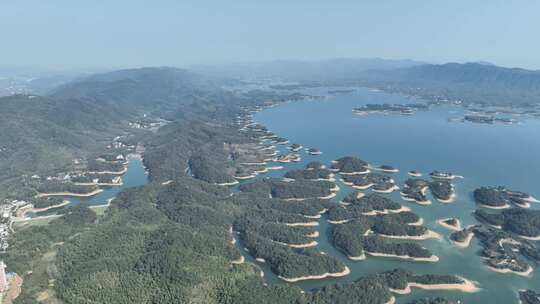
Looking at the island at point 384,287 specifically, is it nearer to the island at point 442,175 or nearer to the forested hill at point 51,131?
the island at point 442,175

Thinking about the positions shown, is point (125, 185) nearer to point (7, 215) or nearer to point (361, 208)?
point (7, 215)

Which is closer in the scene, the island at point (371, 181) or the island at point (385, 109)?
the island at point (371, 181)

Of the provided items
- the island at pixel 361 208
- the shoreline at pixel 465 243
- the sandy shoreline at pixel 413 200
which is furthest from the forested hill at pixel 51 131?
the shoreline at pixel 465 243

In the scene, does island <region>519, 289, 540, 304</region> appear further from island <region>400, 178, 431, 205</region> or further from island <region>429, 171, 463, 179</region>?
island <region>429, 171, 463, 179</region>

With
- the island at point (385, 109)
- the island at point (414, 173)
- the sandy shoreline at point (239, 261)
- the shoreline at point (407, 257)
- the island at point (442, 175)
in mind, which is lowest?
the sandy shoreline at point (239, 261)

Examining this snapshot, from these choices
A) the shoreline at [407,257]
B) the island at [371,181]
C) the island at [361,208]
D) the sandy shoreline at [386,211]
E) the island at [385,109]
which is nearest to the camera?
the shoreline at [407,257]

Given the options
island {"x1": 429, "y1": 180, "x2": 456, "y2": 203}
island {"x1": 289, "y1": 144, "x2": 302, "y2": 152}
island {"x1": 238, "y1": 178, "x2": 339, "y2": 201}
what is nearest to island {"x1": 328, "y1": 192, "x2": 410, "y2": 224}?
island {"x1": 238, "y1": 178, "x2": 339, "y2": 201}

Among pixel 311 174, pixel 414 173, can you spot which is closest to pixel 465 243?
pixel 414 173

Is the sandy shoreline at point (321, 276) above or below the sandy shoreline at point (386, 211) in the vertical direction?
below
